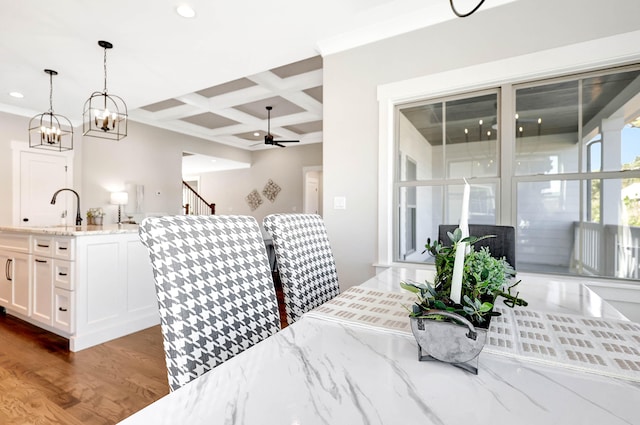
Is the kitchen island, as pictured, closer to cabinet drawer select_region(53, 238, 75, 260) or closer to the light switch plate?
cabinet drawer select_region(53, 238, 75, 260)

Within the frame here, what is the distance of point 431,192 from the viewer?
257 cm

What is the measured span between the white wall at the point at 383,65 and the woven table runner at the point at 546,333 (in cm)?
162

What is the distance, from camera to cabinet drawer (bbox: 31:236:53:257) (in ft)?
8.64

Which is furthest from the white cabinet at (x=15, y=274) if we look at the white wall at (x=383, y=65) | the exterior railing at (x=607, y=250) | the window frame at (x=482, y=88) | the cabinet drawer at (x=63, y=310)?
the exterior railing at (x=607, y=250)

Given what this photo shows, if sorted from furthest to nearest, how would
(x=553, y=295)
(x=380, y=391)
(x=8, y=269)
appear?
(x=8, y=269)
(x=553, y=295)
(x=380, y=391)

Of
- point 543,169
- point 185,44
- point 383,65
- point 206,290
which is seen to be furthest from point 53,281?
point 543,169

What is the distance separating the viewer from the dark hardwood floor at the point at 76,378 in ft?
5.54

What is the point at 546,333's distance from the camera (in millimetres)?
833

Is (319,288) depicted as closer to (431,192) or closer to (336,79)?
(431,192)

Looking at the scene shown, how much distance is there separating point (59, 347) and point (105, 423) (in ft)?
4.36

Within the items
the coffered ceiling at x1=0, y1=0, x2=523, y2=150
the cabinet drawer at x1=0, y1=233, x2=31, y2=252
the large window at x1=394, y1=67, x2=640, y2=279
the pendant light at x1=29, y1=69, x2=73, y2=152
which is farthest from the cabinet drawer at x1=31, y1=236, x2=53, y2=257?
the large window at x1=394, y1=67, x2=640, y2=279

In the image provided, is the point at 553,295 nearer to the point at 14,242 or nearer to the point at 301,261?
the point at 301,261

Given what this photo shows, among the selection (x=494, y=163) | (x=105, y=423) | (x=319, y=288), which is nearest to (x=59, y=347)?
(x=105, y=423)

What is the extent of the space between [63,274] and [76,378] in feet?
2.90
